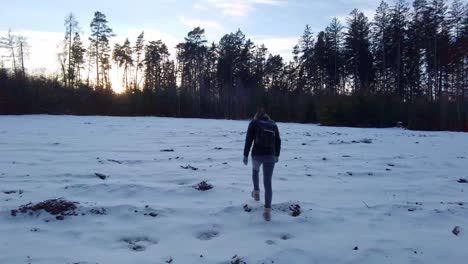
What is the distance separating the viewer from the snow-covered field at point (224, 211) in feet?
19.6

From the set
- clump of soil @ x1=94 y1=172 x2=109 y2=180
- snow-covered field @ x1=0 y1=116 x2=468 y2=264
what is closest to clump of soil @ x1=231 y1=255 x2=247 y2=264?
snow-covered field @ x1=0 y1=116 x2=468 y2=264

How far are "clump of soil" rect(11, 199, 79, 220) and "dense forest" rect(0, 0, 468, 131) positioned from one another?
32.6 meters

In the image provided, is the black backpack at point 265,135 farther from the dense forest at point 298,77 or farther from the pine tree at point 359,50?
the pine tree at point 359,50

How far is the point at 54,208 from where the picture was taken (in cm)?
727

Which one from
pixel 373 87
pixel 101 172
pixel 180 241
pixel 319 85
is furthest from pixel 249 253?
pixel 319 85

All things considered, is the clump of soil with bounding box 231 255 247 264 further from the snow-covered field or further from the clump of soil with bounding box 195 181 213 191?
the clump of soil with bounding box 195 181 213 191

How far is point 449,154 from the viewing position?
16016mm

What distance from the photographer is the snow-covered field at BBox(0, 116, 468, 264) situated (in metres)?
5.96

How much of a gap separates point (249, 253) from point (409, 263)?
231 cm

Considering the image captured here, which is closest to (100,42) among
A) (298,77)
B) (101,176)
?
(298,77)

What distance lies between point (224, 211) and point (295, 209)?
1383mm

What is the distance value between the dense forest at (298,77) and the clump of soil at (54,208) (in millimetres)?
32593

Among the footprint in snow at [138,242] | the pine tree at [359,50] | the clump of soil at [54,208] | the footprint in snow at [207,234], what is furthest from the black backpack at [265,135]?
the pine tree at [359,50]

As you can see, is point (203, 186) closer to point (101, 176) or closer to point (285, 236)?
point (101, 176)
